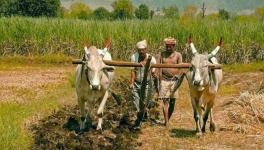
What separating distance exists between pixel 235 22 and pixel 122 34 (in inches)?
253

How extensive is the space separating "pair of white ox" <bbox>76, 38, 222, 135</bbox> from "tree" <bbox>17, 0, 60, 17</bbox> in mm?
48282

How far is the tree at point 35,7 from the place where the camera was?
58.7 m

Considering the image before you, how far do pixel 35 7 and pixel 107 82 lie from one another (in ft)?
161

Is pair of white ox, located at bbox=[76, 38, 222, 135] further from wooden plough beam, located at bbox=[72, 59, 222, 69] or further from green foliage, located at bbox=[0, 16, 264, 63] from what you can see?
green foliage, located at bbox=[0, 16, 264, 63]

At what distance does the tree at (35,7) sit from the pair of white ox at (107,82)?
48.3 m

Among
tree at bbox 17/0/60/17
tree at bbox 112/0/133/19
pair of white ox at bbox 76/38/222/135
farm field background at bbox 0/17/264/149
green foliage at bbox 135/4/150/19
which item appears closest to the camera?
pair of white ox at bbox 76/38/222/135

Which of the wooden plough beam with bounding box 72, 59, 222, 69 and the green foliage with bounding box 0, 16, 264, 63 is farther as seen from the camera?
the green foliage with bounding box 0, 16, 264, 63

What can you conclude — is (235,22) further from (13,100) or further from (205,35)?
(13,100)

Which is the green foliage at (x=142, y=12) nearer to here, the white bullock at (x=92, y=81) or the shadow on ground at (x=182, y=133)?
the shadow on ground at (x=182, y=133)

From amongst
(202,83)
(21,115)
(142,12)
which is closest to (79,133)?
(21,115)

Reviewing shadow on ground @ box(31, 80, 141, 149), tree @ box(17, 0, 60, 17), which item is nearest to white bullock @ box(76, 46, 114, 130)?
shadow on ground @ box(31, 80, 141, 149)

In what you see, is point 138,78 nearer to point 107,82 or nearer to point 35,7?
point 107,82

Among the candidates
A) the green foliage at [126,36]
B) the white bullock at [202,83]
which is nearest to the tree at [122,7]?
the green foliage at [126,36]

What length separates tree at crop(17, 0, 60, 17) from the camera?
58.7m
